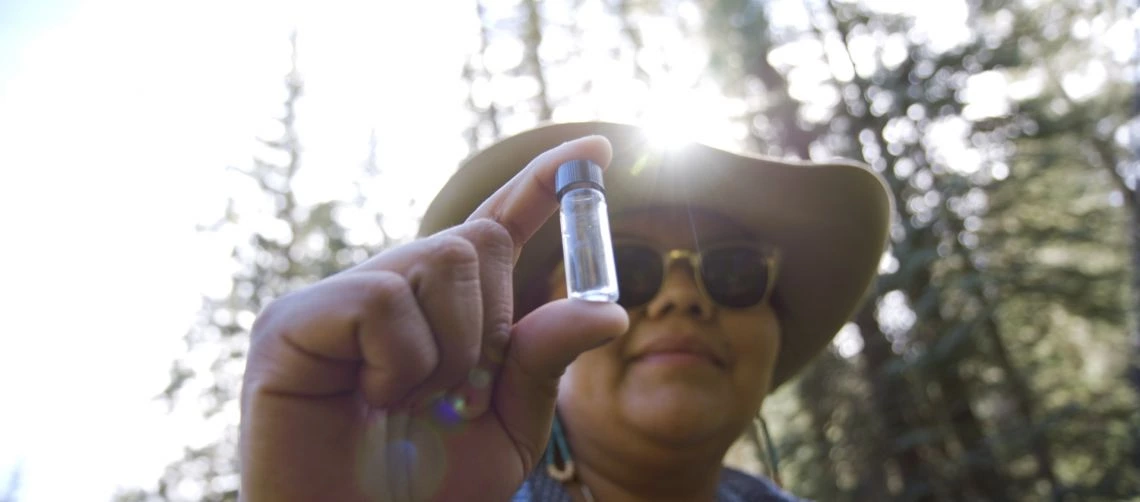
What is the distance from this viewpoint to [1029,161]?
242 inches

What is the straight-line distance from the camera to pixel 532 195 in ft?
3.35

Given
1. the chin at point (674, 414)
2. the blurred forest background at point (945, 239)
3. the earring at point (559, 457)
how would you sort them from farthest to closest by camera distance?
the blurred forest background at point (945, 239)
the earring at point (559, 457)
the chin at point (674, 414)

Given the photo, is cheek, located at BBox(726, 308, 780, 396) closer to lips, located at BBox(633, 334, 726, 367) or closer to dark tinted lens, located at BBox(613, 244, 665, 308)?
lips, located at BBox(633, 334, 726, 367)

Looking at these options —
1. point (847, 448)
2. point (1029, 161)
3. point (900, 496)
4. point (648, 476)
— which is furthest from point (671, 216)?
point (1029, 161)

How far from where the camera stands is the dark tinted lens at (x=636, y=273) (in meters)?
1.79

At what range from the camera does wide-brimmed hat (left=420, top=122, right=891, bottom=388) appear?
1.71 m

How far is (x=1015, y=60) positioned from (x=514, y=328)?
6.50m

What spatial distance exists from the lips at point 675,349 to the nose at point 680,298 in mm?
85

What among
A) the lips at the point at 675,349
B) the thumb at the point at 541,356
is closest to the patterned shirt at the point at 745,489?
the lips at the point at 675,349

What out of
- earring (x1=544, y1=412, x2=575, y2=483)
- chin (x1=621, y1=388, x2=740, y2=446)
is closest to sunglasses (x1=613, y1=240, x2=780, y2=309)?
chin (x1=621, y1=388, x2=740, y2=446)

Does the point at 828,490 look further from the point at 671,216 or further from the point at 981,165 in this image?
the point at 671,216

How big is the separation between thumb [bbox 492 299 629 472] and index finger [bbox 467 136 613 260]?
0.12m

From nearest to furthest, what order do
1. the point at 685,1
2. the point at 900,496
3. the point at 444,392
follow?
the point at 444,392 < the point at 900,496 < the point at 685,1

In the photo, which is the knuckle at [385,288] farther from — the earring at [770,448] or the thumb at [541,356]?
the earring at [770,448]
